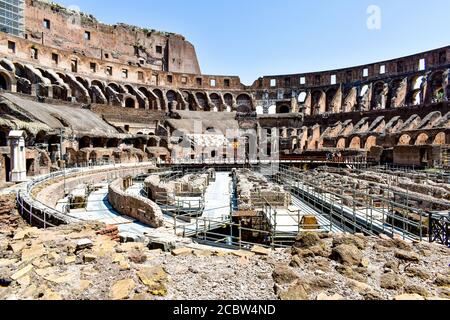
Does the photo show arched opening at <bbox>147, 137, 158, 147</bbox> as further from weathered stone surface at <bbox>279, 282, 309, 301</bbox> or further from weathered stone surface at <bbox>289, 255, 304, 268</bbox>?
weathered stone surface at <bbox>279, 282, 309, 301</bbox>

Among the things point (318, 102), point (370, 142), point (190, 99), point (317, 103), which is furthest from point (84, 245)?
A: point (317, 103)

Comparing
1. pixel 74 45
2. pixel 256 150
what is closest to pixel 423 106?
pixel 256 150

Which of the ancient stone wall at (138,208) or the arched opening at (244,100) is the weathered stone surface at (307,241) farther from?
the arched opening at (244,100)

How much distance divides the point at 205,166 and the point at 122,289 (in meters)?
27.9

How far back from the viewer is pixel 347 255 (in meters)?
5.30

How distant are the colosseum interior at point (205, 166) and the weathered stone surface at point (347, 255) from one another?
4 cm

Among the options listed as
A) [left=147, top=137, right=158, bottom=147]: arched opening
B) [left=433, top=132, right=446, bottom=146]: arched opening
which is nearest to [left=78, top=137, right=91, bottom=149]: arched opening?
[left=147, top=137, right=158, bottom=147]: arched opening

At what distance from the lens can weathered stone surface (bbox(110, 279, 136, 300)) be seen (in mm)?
3963

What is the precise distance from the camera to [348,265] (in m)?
5.09

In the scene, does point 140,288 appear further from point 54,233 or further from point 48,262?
point 54,233

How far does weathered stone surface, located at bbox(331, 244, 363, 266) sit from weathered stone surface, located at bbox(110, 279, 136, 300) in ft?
11.3

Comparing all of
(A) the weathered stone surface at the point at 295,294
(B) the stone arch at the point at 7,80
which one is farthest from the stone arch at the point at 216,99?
(A) the weathered stone surface at the point at 295,294

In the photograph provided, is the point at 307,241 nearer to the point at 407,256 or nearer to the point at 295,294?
the point at 407,256
